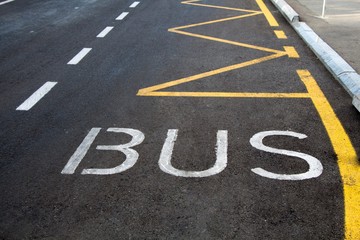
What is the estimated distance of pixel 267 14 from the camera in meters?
11.5

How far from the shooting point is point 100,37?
31.1 feet

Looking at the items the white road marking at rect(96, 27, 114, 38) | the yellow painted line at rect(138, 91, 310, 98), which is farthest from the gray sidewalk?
the white road marking at rect(96, 27, 114, 38)

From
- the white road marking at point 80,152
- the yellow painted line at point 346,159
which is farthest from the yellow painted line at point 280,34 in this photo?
the white road marking at point 80,152

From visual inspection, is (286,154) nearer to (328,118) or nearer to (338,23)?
(328,118)

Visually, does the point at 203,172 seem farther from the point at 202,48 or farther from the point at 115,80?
the point at 202,48

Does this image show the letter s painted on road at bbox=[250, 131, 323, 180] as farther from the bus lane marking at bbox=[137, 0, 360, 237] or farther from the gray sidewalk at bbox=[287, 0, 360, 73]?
the gray sidewalk at bbox=[287, 0, 360, 73]

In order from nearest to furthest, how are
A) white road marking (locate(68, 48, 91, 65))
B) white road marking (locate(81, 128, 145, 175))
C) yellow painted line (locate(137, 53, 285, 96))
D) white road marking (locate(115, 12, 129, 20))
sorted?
white road marking (locate(81, 128, 145, 175)) → yellow painted line (locate(137, 53, 285, 96)) → white road marking (locate(68, 48, 91, 65)) → white road marking (locate(115, 12, 129, 20))

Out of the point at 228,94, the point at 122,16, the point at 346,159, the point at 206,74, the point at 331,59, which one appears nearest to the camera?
the point at 346,159

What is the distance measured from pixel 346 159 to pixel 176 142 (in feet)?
5.73

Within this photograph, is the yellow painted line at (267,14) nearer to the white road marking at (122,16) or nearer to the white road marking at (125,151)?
the white road marking at (122,16)

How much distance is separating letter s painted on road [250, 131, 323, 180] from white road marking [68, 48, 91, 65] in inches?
163

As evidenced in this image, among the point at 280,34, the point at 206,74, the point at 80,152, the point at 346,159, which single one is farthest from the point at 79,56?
the point at 346,159

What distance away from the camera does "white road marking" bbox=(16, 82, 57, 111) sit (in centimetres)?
578

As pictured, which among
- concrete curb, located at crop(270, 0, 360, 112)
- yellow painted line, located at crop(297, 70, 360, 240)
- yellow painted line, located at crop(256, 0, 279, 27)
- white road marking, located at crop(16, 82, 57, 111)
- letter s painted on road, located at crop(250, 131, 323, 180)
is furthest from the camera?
yellow painted line, located at crop(256, 0, 279, 27)
